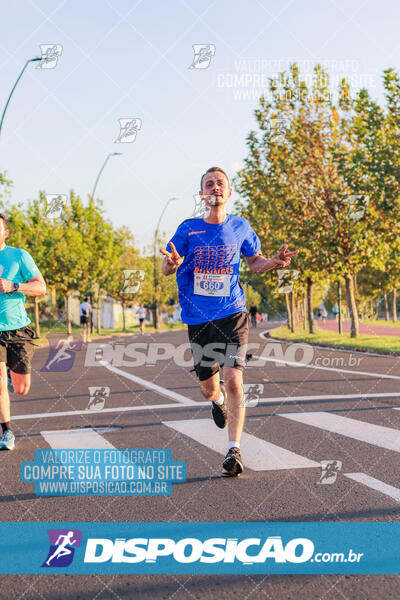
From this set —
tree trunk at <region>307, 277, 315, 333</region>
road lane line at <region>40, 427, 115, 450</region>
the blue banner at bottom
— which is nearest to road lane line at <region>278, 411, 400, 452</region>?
road lane line at <region>40, 427, 115, 450</region>

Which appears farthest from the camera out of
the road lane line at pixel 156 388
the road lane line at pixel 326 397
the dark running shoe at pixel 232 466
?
the road lane line at pixel 156 388

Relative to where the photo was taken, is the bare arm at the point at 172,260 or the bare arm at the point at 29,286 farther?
the bare arm at the point at 29,286

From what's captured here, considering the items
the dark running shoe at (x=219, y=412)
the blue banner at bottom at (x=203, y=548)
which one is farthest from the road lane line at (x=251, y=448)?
the blue banner at bottom at (x=203, y=548)

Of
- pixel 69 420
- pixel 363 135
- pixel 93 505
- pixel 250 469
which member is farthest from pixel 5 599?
pixel 363 135

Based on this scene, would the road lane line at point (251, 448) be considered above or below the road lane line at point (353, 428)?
above

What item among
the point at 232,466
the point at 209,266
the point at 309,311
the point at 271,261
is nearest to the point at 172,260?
the point at 209,266

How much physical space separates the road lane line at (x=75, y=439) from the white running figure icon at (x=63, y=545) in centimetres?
229

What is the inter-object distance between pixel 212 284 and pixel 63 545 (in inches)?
89.9

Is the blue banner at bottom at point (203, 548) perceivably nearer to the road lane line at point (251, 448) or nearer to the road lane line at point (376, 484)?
the road lane line at point (376, 484)

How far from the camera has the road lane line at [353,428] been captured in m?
5.79

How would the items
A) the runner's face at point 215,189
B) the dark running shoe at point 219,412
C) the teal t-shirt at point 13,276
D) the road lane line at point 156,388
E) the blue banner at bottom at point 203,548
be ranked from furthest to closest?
the road lane line at point 156,388
the teal t-shirt at point 13,276
the dark running shoe at point 219,412
the runner's face at point 215,189
the blue banner at bottom at point 203,548

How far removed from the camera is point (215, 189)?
5062mm

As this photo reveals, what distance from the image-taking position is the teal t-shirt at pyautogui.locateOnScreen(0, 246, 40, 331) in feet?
19.0

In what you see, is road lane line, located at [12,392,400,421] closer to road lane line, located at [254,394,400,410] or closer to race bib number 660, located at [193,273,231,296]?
road lane line, located at [254,394,400,410]
